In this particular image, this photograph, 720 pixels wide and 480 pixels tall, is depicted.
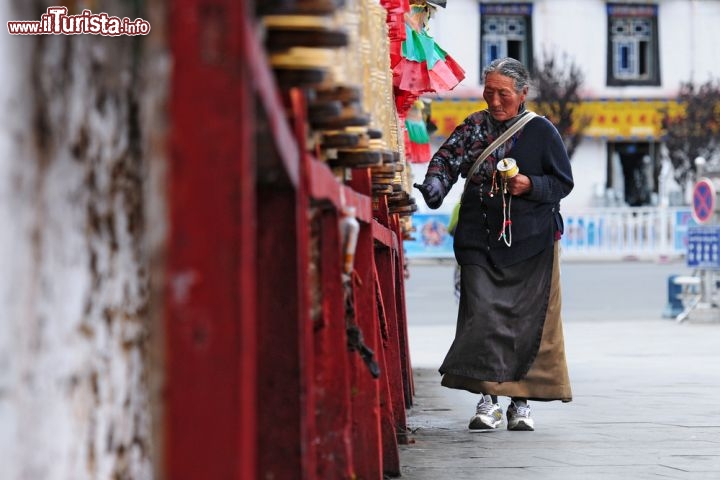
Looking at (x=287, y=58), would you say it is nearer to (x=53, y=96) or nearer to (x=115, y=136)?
(x=115, y=136)

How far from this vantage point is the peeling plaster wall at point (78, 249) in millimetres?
2113

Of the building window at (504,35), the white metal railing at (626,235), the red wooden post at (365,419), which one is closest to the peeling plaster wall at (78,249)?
the red wooden post at (365,419)

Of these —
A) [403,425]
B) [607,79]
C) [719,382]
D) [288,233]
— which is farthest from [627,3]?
[288,233]

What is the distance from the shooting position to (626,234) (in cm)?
3681

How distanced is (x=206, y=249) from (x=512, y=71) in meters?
5.29

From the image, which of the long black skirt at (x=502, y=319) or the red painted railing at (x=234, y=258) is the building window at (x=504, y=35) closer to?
the long black skirt at (x=502, y=319)

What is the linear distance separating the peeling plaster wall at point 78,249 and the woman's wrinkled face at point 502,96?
4778mm

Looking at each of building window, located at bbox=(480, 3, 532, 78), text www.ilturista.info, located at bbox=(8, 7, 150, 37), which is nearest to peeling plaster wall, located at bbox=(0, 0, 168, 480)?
text www.ilturista.info, located at bbox=(8, 7, 150, 37)

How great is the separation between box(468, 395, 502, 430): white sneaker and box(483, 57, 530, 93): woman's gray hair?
4.74ft

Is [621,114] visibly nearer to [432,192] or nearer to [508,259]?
[508,259]

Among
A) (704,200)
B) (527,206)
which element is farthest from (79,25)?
(704,200)

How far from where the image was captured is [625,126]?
139 ft

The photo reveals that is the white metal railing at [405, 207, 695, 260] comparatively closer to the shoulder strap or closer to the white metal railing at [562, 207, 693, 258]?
the white metal railing at [562, 207, 693, 258]

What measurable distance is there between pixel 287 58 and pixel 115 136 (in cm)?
52
